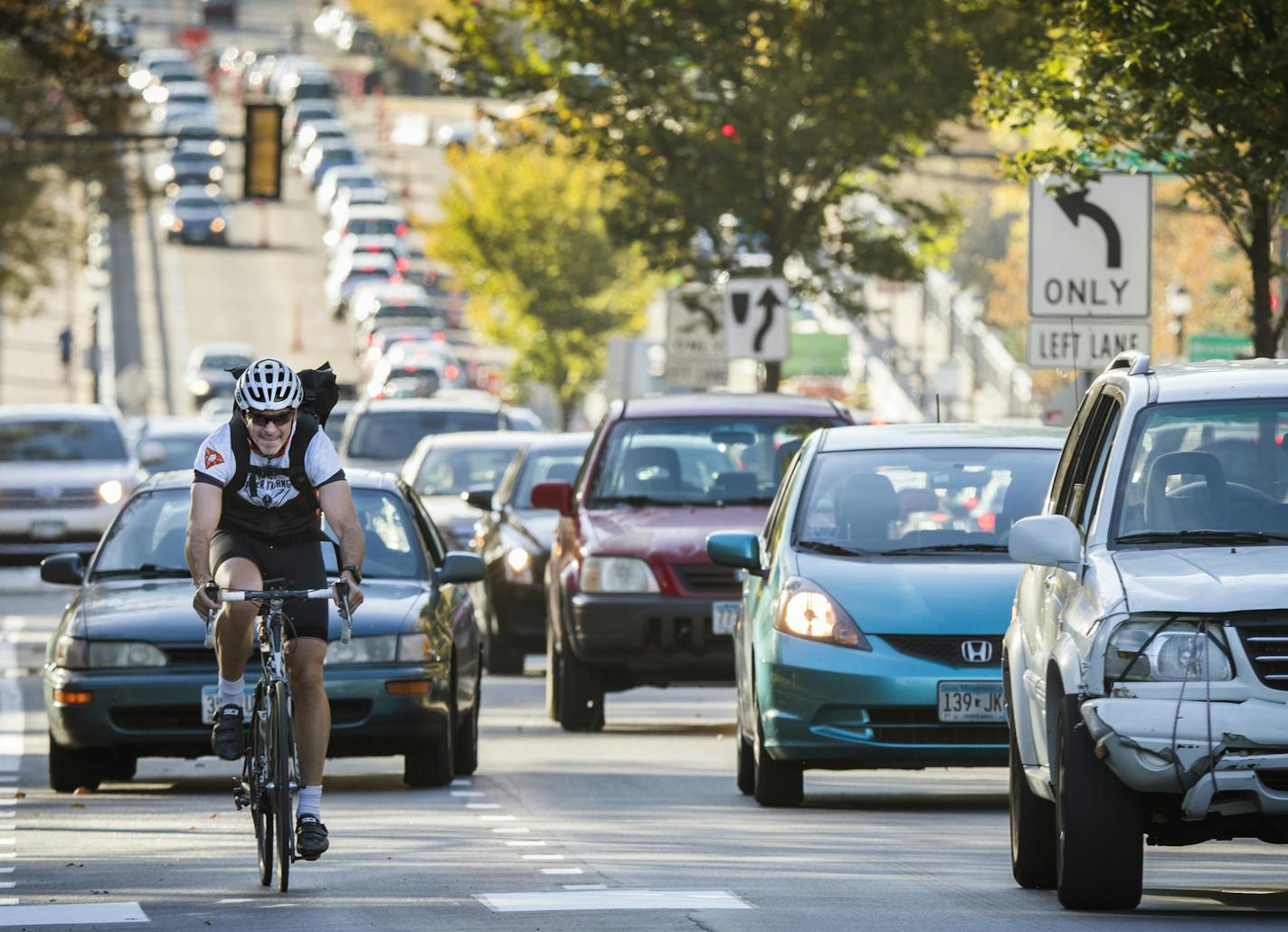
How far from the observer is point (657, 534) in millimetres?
18125

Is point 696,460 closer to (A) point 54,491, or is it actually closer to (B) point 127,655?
(B) point 127,655

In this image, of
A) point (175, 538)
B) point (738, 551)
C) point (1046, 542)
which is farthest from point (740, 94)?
point (1046, 542)

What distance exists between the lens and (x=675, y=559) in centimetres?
1795

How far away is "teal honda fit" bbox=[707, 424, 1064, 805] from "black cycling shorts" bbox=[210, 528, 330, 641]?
9.08ft

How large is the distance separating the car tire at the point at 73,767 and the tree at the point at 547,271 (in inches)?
2419

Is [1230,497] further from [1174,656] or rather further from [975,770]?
[975,770]

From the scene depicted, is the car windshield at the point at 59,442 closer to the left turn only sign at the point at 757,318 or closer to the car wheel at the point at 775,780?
the left turn only sign at the point at 757,318

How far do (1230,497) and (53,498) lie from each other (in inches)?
978

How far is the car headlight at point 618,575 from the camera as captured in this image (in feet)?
59.1

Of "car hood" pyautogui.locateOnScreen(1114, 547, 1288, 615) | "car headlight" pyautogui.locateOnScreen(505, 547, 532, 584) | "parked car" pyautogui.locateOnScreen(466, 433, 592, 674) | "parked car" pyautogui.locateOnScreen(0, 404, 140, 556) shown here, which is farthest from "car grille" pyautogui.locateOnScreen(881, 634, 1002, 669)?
"parked car" pyautogui.locateOnScreen(0, 404, 140, 556)

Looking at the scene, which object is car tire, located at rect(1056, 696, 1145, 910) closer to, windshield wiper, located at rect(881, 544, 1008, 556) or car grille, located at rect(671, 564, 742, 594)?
windshield wiper, located at rect(881, 544, 1008, 556)

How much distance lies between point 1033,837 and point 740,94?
23457 mm

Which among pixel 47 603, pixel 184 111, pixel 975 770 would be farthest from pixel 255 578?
pixel 184 111

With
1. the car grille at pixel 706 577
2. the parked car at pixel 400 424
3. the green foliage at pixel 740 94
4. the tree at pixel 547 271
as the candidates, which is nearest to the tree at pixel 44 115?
the green foliage at pixel 740 94
